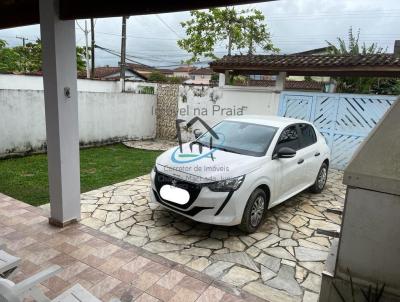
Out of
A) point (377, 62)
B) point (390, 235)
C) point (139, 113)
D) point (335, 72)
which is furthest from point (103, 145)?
point (390, 235)

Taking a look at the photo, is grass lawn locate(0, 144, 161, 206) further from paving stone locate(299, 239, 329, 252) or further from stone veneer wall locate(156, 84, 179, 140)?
paving stone locate(299, 239, 329, 252)

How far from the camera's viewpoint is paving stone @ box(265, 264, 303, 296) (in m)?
3.15

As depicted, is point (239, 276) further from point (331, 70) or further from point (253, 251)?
point (331, 70)

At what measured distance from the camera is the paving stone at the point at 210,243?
12.9 feet

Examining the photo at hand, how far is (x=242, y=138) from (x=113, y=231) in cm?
240

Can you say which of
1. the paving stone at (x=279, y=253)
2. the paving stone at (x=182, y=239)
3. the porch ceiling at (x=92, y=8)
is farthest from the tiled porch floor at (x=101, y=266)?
the porch ceiling at (x=92, y=8)

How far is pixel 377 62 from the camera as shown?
7551mm

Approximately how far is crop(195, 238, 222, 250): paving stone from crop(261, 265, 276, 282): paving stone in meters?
0.67

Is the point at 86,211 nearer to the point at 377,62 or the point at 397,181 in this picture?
the point at 397,181

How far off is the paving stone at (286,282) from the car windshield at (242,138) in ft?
5.39

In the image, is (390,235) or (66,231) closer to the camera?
(390,235)

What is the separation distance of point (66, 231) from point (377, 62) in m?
7.84

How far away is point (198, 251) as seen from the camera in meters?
3.80

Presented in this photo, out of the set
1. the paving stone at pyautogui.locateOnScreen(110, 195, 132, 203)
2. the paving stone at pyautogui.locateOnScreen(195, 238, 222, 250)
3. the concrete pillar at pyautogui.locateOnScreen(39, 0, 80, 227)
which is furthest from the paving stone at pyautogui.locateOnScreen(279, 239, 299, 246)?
the concrete pillar at pyautogui.locateOnScreen(39, 0, 80, 227)
